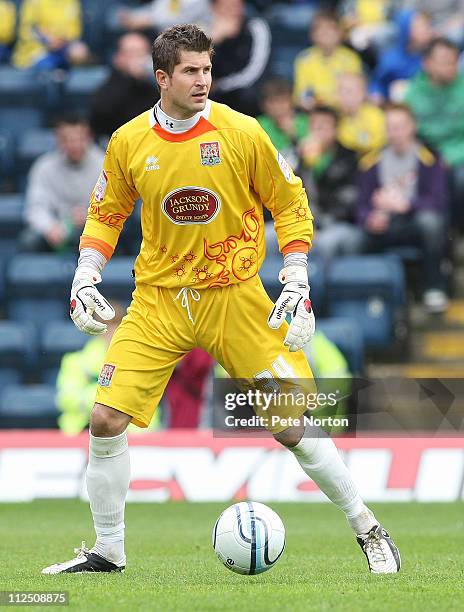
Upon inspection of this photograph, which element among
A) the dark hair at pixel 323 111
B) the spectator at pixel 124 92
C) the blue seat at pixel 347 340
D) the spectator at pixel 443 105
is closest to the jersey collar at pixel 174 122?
the blue seat at pixel 347 340

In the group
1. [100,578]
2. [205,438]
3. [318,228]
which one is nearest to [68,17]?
[318,228]

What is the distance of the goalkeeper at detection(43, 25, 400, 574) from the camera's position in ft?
22.1

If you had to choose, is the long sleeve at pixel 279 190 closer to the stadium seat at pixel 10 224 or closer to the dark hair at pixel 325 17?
the stadium seat at pixel 10 224

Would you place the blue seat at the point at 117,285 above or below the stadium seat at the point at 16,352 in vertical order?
above

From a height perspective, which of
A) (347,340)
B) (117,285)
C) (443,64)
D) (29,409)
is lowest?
(29,409)

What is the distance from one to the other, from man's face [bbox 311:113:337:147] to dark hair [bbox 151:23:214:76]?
7.45m

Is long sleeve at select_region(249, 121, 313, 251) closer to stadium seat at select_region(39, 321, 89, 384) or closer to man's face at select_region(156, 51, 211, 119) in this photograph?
man's face at select_region(156, 51, 211, 119)

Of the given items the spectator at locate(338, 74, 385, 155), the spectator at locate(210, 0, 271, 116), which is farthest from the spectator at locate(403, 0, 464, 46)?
the spectator at locate(210, 0, 271, 116)

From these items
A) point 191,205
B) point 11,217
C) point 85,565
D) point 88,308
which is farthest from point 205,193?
point 11,217

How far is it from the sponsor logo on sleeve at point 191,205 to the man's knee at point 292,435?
3.70ft

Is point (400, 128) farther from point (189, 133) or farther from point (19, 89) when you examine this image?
point (189, 133)

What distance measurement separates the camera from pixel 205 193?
22.1 feet

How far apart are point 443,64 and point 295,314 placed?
827 centimetres

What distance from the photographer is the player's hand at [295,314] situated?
664 cm
